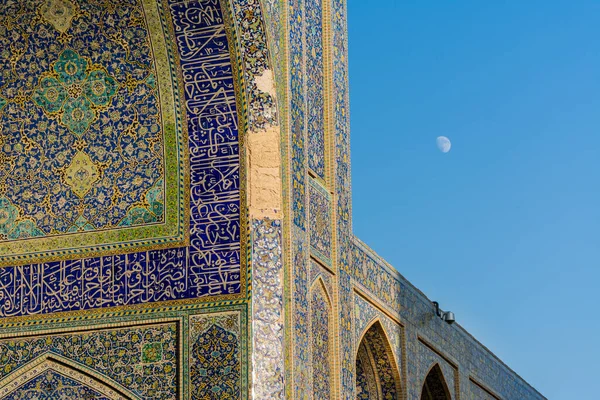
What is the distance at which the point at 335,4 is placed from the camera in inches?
414

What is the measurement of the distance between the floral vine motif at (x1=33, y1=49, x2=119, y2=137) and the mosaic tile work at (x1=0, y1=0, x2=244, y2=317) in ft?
2.11

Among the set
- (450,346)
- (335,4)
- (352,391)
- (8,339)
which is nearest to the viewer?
(8,339)

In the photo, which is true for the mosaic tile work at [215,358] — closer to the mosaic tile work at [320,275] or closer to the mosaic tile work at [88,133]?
the mosaic tile work at [88,133]

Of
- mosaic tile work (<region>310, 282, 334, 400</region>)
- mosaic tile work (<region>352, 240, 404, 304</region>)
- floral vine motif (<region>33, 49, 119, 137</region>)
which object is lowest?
mosaic tile work (<region>310, 282, 334, 400</region>)

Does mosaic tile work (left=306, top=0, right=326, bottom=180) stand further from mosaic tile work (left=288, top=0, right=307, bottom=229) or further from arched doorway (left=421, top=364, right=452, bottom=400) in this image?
arched doorway (left=421, top=364, right=452, bottom=400)

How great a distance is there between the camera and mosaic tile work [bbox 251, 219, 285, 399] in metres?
8.10

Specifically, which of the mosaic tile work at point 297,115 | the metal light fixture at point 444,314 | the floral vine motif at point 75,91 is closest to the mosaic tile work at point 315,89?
the mosaic tile work at point 297,115

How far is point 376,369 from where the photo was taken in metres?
11.7

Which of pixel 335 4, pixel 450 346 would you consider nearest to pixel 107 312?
pixel 335 4

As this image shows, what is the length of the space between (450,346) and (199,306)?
5530mm

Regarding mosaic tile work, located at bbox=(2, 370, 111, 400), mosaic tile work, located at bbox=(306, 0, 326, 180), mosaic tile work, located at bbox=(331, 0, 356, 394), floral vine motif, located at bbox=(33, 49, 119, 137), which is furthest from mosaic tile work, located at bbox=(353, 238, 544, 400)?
mosaic tile work, located at bbox=(2, 370, 111, 400)

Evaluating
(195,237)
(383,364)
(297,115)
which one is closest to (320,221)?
(297,115)

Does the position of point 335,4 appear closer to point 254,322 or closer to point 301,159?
point 301,159

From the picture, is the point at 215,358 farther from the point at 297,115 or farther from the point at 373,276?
the point at 373,276
